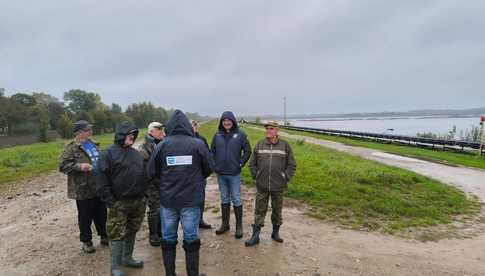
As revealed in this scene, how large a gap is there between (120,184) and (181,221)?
0.89 metres

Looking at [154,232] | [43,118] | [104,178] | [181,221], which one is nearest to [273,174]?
[181,221]

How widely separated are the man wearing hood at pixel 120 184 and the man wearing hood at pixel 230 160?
1.48 m

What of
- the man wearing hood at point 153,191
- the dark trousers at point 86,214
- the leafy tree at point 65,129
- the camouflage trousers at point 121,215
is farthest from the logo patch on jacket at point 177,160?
the leafy tree at point 65,129

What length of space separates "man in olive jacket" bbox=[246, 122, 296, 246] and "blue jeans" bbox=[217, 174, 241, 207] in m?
0.36

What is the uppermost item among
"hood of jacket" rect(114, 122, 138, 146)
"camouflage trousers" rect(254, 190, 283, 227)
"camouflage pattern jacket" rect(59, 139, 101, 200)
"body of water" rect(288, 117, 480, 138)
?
"hood of jacket" rect(114, 122, 138, 146)

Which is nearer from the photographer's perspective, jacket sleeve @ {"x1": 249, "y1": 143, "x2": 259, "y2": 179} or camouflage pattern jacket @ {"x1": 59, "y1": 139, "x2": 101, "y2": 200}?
camouflage pattern jacket @ {"x1": 59, "y1": 139, "x2": 101, "y2": 200}

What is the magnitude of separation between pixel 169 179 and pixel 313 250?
8.14 feet

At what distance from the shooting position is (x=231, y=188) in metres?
5.25

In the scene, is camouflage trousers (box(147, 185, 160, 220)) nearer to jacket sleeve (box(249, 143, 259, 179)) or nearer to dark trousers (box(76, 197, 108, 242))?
dark trousers (box(76, 197, 108, 242))

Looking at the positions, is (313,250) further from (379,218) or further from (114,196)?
(114,196)

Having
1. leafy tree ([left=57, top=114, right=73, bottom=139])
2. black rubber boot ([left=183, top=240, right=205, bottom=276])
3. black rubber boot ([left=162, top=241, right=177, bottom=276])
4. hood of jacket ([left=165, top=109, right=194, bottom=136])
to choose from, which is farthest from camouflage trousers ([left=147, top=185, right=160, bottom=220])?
leafy tree ([left=57, top=114, right=73, bottom=139])

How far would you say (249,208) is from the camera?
679 centimetres

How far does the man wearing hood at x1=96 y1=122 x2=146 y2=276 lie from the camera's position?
150 inches

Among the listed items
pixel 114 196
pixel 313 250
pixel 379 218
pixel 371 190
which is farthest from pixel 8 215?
pixel 371 190
